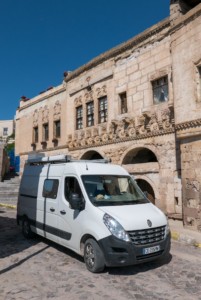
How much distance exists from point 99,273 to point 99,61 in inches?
549

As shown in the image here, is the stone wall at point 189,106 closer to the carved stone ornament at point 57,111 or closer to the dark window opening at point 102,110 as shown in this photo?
the dark window opening at point 102,110

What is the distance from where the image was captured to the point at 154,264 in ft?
21.6

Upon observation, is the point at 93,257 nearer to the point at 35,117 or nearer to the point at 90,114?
the point at 90,114

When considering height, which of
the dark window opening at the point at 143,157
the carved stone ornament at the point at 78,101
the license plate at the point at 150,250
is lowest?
the license plate at the point at 150,250

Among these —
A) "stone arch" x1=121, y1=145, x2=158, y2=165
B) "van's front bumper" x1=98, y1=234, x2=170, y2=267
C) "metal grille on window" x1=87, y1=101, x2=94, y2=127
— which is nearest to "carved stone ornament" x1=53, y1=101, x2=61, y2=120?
"metal grille on window" x1=87, y1=101, x2=94, y2=127

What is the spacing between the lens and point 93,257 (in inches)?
240

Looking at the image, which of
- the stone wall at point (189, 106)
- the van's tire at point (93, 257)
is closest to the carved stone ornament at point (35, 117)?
the stone wall at point (189, 106)

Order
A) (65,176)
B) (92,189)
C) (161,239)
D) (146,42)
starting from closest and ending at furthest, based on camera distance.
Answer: (161,239)
(92,189)
(65,176)
(146,42)

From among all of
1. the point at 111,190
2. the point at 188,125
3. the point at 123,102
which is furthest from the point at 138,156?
the point at 111,190

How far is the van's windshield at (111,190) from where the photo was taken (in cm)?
673

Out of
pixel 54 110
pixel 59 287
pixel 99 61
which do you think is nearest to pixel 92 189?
pixel 59 287

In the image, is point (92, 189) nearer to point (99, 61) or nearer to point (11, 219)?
point (11, 219)

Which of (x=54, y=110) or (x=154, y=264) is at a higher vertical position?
(x=54, y=110)

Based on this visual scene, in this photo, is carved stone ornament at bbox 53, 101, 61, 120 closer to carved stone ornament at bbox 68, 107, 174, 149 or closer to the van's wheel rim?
carved stone ornament at bbox 68, 107, 174, 149
